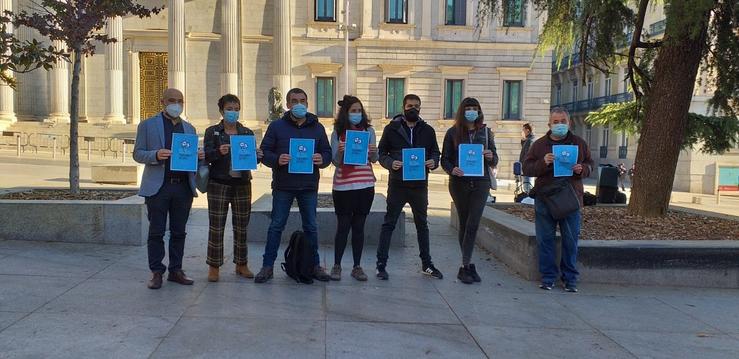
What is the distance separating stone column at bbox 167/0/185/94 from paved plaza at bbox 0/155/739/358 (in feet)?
97.3

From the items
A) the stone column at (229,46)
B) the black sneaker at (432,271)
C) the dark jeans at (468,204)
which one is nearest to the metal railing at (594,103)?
the stone column at (229,46)

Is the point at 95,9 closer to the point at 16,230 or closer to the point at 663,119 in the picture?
the point at 16,230

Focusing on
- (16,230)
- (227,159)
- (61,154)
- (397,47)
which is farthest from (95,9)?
(397,47)

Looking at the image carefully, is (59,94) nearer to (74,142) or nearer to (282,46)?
→ (282,46)

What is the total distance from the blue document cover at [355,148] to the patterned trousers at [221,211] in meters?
1.09

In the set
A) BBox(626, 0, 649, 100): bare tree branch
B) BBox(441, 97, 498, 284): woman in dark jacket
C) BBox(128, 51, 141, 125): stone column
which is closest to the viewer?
BBox(441, 97, 498, 284): woman in dark jacket

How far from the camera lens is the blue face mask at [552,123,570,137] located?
5961 millimetres

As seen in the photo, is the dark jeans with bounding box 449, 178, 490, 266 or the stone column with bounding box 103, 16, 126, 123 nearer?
the dark jeans with bounding box 449, 178, 490, 266

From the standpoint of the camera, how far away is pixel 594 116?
36.7ft

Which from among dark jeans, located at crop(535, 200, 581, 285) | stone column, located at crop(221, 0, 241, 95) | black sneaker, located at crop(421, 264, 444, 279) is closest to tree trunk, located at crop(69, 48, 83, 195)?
black sneaker, located at crop(421, 264, 444, 279)

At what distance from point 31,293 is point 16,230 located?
2723 mm

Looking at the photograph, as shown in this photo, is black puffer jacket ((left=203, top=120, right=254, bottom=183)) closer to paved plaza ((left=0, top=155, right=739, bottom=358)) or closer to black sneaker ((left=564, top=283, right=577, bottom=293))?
paved plaza ((left=0, top=155, right=739, bottom=358))

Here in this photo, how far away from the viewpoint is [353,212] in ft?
19.6

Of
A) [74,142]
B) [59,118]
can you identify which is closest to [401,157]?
[74,142]
